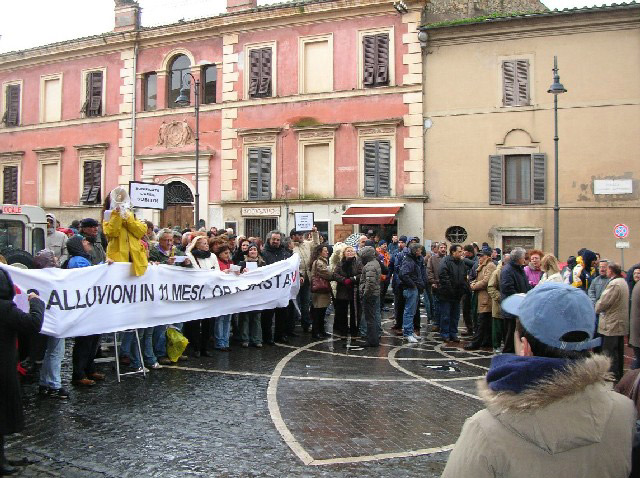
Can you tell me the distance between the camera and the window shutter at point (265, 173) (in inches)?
1082

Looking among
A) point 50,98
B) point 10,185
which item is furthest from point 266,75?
point 10,185

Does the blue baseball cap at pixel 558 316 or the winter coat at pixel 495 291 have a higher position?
the blue baseball cap at pixel 558 316

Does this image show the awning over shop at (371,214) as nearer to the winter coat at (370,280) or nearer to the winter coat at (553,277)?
the winter coat at (370,280)

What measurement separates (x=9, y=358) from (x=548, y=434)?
184 inches

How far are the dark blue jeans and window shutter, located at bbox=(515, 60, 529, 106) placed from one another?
525 inches

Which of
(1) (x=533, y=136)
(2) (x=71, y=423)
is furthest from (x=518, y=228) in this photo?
(2) (x=71, y=423)

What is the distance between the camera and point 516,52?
2416 centimetres

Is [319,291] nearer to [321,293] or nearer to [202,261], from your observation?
[321,293]

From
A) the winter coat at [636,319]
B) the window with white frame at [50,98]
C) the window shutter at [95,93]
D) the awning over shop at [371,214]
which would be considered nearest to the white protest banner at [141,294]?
the winter coat at [636,319]

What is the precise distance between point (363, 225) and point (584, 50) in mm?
10031

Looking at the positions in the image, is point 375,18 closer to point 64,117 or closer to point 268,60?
point 268,60

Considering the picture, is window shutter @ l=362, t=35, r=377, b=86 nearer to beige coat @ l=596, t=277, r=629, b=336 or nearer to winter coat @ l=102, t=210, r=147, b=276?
beige coat @ l=596, t=277, r=629, b=336

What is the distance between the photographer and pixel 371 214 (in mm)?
24844

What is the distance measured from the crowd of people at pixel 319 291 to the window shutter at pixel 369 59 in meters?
11.2
